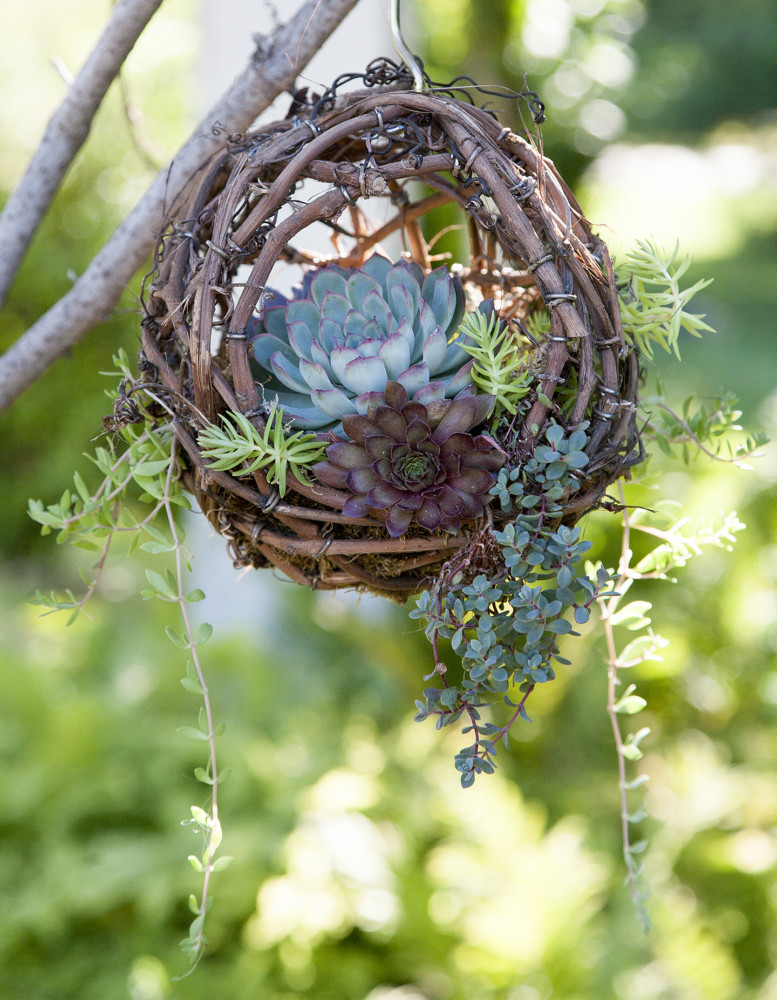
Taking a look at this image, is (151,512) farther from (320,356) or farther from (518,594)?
(518,594)

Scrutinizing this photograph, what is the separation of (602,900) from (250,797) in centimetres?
81

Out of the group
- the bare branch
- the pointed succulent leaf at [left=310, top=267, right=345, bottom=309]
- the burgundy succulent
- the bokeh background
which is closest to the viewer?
the burgundy succulent

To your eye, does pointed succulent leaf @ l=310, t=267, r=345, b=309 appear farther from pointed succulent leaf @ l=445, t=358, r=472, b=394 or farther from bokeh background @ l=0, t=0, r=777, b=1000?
bokeh background @ l=0, t=0, r=777, b=1000

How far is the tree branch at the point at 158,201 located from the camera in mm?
675

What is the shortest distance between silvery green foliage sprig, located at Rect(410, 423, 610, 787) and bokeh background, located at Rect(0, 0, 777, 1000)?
1.53 feet

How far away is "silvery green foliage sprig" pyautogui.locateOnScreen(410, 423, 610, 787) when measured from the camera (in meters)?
0.51

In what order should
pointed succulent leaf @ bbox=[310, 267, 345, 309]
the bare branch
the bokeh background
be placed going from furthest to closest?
→ the bokeh background, the bare branch, pointed succulent leaf @ bbox=[310, 267, 345, 309]

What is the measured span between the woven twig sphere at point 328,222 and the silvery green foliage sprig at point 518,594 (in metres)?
0.02

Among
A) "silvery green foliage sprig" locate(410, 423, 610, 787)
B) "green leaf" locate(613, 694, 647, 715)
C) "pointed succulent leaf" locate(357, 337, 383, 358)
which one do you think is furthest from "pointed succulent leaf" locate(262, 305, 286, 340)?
"green leaf" locate(613, 694, 647, 715)

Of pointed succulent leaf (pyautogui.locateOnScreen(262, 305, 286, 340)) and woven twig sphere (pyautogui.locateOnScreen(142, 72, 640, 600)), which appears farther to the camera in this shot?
pointed succulent leaf (pyautogui.locateOnScreen(262, 305, 286, 340))

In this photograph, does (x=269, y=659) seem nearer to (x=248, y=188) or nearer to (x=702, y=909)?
(x=702, y=909)

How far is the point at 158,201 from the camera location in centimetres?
71

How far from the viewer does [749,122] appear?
9617 mm

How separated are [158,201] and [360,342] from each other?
0.26 meters
